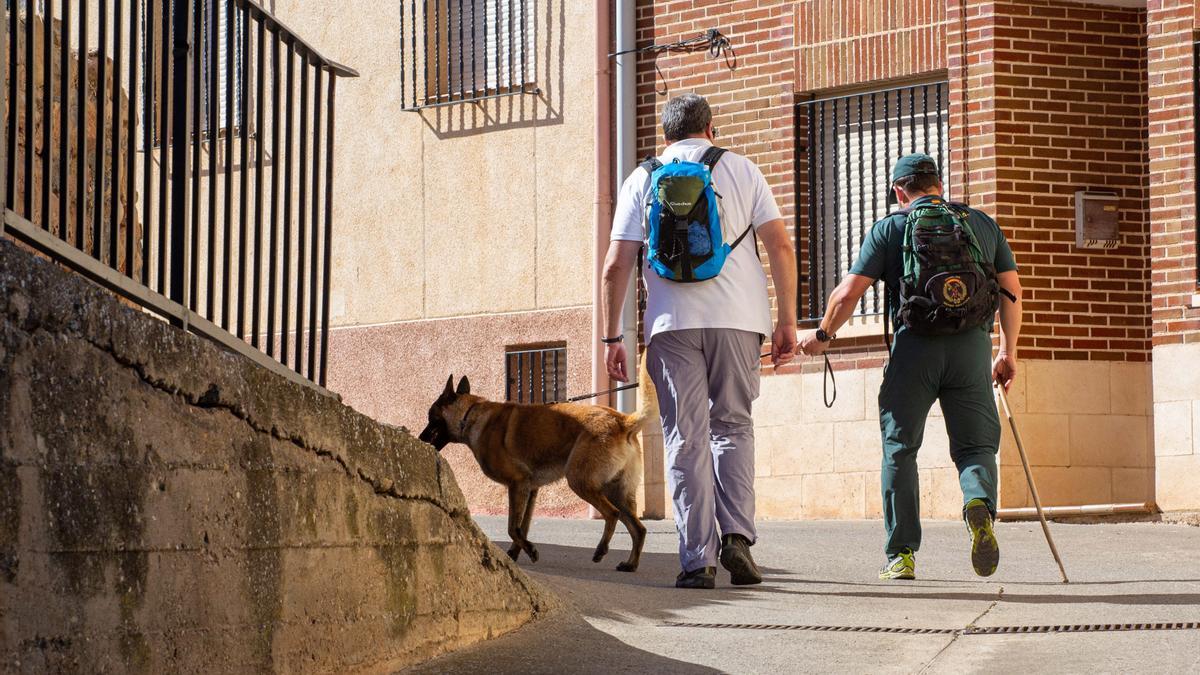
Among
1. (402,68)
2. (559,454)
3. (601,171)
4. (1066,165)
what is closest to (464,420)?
(559,454)

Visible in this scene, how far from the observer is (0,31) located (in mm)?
4375

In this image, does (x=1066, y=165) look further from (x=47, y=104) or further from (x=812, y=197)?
(x=47, y=104)

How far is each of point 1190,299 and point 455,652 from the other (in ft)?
29.2

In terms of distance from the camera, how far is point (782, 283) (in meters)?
8.05

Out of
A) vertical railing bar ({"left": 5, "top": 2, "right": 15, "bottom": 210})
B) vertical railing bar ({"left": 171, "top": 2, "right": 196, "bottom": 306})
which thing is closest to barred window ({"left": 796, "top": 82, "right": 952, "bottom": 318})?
vertical railing bar ({"left": 171, "top": 2, "right": 196, "bottom": 306})

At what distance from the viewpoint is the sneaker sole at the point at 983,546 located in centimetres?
775

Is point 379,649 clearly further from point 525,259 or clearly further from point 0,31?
point 525,259

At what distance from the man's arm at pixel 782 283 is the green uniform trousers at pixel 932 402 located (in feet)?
1.63

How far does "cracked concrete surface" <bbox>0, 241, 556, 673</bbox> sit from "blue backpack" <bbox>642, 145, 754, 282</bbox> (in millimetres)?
2075

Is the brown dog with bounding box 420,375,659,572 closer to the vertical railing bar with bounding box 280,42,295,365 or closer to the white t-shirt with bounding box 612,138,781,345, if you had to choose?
the white t-shirt with bounding box 612,138,781,345

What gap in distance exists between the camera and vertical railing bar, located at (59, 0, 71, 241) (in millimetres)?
4648

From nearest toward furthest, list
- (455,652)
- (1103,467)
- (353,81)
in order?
(455,652) < (1103,467) < (353,81)

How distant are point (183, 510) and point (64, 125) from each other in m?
1.00

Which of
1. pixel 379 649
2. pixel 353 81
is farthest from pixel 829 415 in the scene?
pixel 379 649
